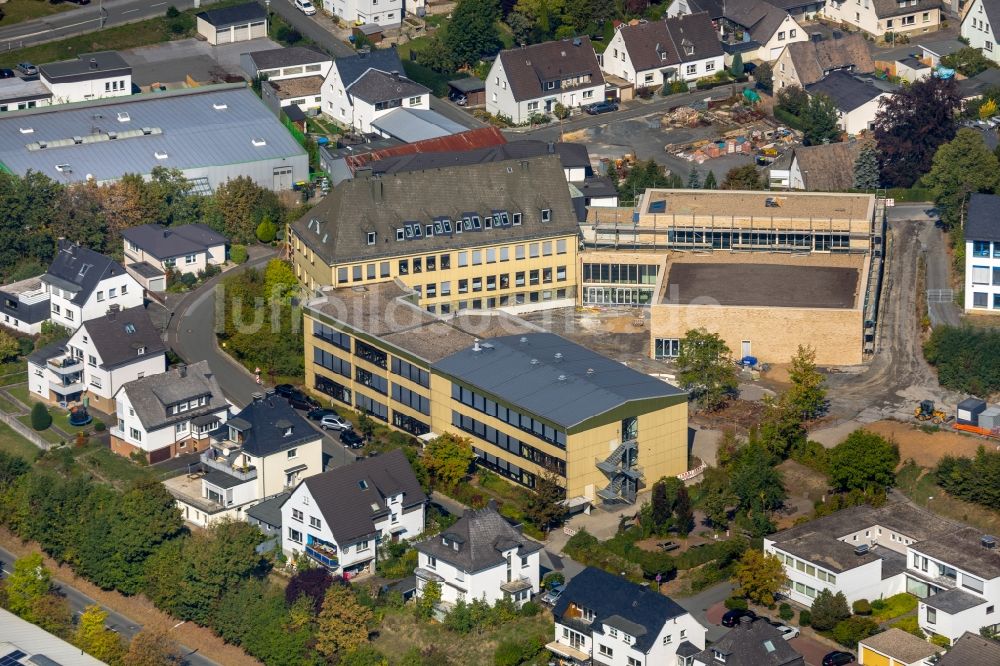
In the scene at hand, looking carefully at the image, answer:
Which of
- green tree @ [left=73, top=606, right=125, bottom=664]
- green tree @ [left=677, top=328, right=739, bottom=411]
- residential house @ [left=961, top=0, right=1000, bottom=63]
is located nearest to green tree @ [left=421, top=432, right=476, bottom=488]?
green tree @ [left=677, top=328, right=739, bottom=411]

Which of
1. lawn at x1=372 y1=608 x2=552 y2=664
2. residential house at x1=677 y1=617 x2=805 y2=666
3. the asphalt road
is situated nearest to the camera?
residential house at x1=677 y1=617 x2=805 y2=666

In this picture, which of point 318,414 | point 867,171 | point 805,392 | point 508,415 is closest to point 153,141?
point 318,414

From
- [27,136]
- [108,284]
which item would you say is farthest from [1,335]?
[27,136]

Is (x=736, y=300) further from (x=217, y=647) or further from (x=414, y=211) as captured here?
(x=217, y=647)

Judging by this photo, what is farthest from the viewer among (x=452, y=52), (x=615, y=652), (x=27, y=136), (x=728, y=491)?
(x=452, y=52)

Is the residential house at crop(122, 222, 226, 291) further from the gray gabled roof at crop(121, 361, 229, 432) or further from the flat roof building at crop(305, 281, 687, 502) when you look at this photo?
the gray gabled roof at crop(121, 361, 229, 432)

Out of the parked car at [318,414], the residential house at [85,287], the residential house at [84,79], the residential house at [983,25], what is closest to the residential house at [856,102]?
the residential house at [983,25]

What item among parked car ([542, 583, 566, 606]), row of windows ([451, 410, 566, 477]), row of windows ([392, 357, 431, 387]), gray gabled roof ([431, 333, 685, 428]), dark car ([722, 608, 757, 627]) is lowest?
dark car ([722, 608, 757, 627])
